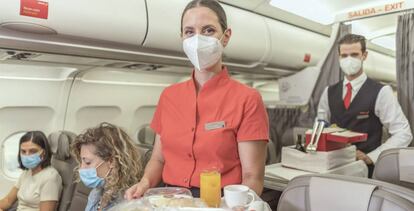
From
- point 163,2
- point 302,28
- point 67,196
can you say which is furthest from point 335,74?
point 67,196

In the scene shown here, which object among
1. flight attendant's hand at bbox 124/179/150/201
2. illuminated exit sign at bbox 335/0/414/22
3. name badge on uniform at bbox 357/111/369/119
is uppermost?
illuminated exit sign at bbox 335/0/414/22

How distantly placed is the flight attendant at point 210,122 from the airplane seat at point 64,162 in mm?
1566

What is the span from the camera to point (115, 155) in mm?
2004

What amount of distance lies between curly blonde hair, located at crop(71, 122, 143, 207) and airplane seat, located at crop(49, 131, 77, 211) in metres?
0.78

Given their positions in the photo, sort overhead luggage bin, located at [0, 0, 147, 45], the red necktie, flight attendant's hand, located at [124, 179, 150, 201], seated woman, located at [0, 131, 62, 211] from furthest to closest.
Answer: the red necktie
seated woman, located at [0, 131, 62, 211]
overhead luggage bin, located at [0, 0, 147, 45]
flight attendant's hand, located at [124, 179, 150, 201]

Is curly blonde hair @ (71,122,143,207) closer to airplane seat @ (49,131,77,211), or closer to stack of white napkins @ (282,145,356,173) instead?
airplane seat @ (49,131,77,211)

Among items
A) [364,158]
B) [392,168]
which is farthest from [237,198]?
[364,158]

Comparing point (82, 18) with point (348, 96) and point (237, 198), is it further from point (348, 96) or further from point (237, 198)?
point (348, 96)

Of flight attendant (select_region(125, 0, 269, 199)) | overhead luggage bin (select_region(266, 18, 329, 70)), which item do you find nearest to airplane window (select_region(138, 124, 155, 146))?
overhead luggage bin (select_region(266, 18, 329, 70))

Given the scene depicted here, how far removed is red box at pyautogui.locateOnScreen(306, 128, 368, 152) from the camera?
2.27 meters

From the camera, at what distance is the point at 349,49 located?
282 cm

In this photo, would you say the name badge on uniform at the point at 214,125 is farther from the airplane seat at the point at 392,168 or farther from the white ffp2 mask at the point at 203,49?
the airplane seat at the point at 392,168

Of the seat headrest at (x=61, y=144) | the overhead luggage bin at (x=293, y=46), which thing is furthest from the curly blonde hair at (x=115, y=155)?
the overhead luggage bin at (x=293, y=46)

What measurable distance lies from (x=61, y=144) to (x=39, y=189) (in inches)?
17.5
